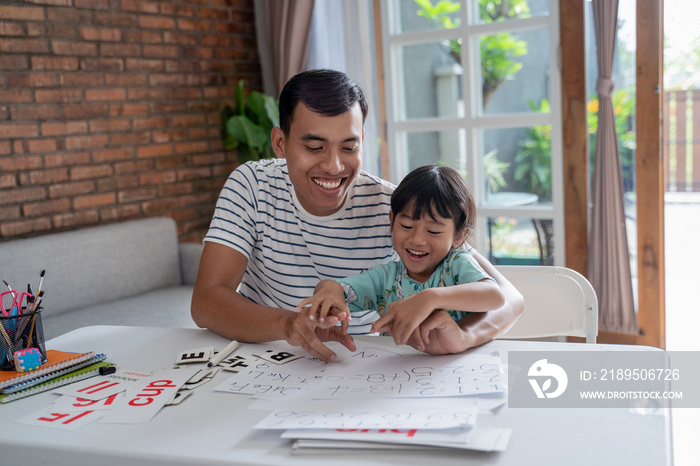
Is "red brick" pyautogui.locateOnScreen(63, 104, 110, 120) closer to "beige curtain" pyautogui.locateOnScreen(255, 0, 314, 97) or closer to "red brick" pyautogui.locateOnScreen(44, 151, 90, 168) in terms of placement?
"red brick" pyautogui.locateOnScreen(44, 151, 90, 168)

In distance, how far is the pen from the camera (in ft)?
4.08

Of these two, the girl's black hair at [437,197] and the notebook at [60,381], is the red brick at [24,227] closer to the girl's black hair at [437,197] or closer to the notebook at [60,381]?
the notebook at [60,381]

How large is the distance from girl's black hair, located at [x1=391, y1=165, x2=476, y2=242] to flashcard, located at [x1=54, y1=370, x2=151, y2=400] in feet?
2.11

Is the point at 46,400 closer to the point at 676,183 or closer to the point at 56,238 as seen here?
the point at 56,238

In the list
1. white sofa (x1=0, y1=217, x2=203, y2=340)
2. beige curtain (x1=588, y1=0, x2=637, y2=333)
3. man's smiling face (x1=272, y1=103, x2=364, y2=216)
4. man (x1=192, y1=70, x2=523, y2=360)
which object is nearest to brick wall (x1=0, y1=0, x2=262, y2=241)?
white sofa (x1=0, y1=217, x2=203, y2=340)

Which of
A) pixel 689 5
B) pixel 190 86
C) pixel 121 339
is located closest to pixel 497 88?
pixel 689 5

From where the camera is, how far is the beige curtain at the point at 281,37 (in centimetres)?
367

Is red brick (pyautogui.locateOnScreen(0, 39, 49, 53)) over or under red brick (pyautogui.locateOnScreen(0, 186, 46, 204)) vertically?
over

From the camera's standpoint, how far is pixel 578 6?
2920mm

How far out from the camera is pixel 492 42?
3.23 meters

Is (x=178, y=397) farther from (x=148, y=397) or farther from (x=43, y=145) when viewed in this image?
(x=43, y=145)

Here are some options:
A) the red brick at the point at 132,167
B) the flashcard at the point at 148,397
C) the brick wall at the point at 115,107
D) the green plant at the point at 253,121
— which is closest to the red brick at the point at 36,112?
the brick wall at the point at 115,107

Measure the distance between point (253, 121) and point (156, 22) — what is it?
0.72 m

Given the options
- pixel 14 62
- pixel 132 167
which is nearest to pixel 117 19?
pixel 14 62
